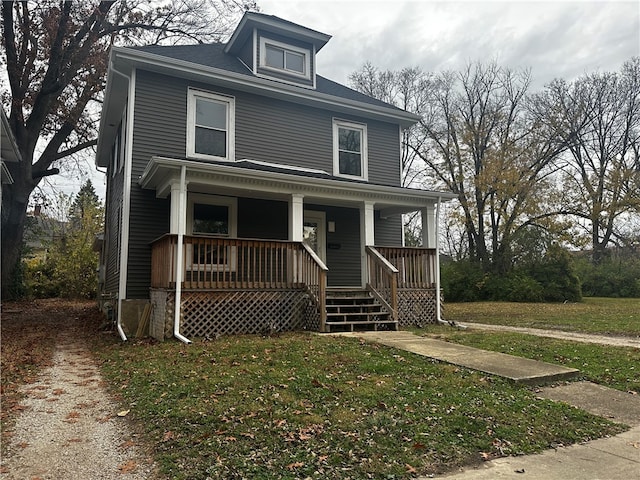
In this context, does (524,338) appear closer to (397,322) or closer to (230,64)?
(397,322)

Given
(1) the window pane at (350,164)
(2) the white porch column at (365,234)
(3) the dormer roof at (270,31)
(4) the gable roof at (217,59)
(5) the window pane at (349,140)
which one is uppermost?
(3) the dormer roof at (270,31)

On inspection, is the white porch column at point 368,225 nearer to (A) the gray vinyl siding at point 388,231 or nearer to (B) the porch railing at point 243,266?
(B) the porch railing at point 243,266

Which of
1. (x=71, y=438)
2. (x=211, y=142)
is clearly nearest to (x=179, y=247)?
(x=211, y=142)

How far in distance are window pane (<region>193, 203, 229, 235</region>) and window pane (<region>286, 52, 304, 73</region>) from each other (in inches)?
189

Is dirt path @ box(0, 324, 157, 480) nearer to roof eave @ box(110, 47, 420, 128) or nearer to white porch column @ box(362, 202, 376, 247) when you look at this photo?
white porch column @ box(362, 202, 376, 247)

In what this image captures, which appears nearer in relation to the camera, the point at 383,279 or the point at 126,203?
the point at 126,203

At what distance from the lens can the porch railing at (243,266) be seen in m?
8.64

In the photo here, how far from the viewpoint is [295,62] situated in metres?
13.2

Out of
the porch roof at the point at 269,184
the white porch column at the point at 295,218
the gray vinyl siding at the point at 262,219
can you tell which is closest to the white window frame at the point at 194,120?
the porch roof at the point at 269,184

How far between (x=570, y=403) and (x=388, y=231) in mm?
9395

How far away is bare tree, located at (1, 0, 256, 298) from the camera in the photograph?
52.4 feet

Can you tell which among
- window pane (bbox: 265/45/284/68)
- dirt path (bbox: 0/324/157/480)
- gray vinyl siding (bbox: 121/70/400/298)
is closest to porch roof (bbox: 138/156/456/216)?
gray vinyl siding (bbox: 121/70/400/298)

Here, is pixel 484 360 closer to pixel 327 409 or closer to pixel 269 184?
pixel 327 409

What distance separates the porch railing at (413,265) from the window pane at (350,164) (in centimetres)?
332
